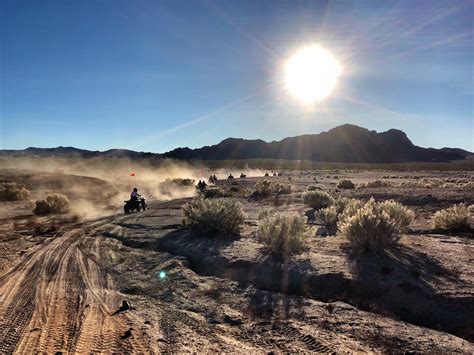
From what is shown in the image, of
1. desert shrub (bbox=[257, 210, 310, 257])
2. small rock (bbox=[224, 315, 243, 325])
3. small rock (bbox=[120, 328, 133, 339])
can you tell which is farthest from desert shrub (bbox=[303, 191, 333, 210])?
small rock (bbox=[120, 328, 133, 339])

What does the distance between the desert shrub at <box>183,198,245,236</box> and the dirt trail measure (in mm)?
3884

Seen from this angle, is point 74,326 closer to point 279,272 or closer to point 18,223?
point 279,272

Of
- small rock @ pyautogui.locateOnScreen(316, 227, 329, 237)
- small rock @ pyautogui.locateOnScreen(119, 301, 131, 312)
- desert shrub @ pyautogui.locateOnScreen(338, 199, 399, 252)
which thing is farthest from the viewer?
small rock @ pyautogui.locateOnScreen(316, 227, 329, 237)

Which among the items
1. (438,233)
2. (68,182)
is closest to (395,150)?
(68,182)

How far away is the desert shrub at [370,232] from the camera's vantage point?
391 inches

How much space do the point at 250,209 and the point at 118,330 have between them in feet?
53.7

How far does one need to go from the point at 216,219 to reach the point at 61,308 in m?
7.01

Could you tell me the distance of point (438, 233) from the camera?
1305 cm

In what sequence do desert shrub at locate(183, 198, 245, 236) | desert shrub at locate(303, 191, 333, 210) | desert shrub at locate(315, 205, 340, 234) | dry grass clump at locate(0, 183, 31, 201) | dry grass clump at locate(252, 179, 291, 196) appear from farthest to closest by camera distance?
dry grass clump at locate(0, 183, 31, 201), dry grass clump at locate(252, 179, 291, 196), desert shrub at locate(303, 191, 333, 210), desert shrub at locate(315, 205, 340, 234), desert shrub at locate(183, 198, 245, 236)

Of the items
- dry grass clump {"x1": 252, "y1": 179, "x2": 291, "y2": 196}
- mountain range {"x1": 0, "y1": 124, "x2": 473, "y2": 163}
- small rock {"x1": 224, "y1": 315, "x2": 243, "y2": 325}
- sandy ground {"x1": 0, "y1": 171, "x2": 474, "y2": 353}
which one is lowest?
small rock {"x1": 224, "y1": 315, "x2": 243, "y2": 325}

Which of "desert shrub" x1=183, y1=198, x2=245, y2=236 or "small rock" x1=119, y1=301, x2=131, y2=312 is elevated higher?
"desert shrub" x1=183, y1=198, x2=245, y2=236

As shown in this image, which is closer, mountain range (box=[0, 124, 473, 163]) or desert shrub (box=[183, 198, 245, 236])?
desert shrub (box=[183, 198, 245, 236])

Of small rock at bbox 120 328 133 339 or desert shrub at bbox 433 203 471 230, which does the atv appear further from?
small rock at bbox 120 328 133 339

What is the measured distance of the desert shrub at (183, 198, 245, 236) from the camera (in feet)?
44.1
